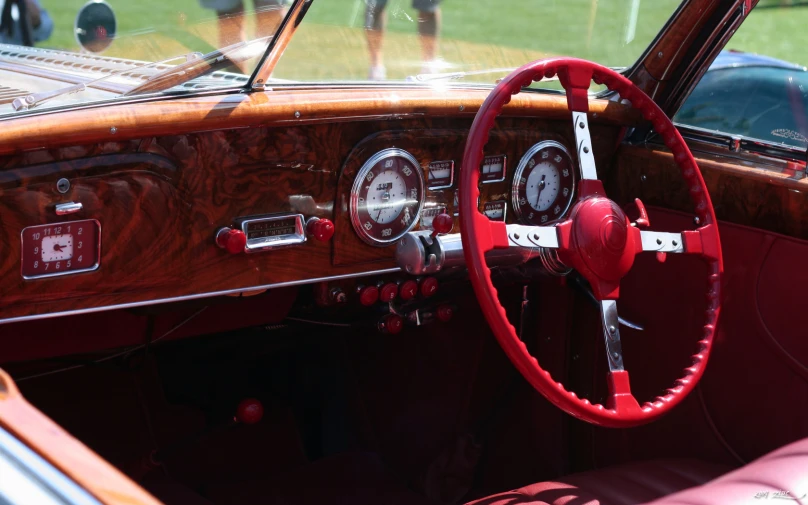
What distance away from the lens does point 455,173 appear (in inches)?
89.7

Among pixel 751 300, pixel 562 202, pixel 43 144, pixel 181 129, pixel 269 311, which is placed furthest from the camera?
pixel 269 311

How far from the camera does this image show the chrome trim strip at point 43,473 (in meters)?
0.85

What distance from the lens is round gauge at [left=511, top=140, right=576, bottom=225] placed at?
2.36 m


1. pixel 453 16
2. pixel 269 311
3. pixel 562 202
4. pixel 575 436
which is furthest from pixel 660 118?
pixel 269 311

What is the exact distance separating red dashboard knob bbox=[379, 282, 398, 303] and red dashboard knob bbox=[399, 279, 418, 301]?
17 mm

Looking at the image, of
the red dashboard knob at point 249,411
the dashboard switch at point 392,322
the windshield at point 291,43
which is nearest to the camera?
the windshield at point 291,43

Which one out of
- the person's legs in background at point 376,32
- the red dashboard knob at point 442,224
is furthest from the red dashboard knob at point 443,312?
the person's legs in background at point 376,32

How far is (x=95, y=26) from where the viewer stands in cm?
214

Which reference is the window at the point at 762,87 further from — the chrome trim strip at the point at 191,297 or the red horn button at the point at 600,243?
the chrome trim strip at the point at 191,297

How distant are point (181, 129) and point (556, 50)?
1.22 meters

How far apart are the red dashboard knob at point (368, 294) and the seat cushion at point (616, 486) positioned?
625mm

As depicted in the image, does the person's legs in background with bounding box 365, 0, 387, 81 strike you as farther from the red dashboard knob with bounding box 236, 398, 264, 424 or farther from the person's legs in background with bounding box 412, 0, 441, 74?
the red dashboard knob with bounding box 236, 398, 264, 424

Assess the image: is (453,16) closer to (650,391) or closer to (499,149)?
(499,149)

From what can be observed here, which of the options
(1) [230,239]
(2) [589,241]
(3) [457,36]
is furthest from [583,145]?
(1) [230,239]
